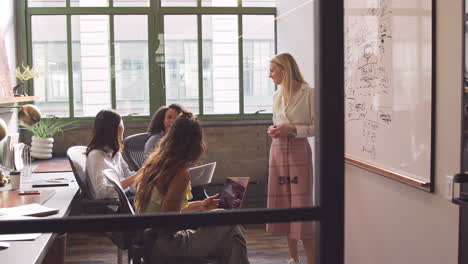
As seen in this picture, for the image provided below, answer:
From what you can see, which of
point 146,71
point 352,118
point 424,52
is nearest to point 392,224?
point 352,118

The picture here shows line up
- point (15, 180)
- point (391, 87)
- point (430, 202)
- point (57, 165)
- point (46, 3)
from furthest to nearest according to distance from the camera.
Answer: point (15, 180) → point (391, 87) → point (430, 202) → point (57, 165) → point (46, 3)

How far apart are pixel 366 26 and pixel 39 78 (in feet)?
6.73

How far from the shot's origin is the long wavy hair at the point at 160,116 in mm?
778

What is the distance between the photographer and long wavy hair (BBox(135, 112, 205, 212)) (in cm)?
83

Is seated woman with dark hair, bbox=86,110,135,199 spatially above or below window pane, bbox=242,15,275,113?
below

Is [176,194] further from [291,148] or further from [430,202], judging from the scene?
[430,202]

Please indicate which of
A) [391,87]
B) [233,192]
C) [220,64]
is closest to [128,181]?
[233,192]

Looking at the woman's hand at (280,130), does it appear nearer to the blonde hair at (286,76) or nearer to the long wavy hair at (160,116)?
the blonde hair at (286,76)

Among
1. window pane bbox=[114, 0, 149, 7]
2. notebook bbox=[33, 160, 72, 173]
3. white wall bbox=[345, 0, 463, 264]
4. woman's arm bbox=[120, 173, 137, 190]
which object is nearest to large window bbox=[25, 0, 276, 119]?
window pane bbox=[114, 0, 149, 7]

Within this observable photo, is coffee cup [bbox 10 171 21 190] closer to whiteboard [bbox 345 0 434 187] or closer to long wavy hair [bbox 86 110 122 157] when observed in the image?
whiteboard [bbox 345 0 434 187]

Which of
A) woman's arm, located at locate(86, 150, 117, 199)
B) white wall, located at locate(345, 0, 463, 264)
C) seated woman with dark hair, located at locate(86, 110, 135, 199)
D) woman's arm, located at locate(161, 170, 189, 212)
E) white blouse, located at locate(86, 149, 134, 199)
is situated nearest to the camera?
seated woman with dark hair, located at locate(86, 110, 135, 199)

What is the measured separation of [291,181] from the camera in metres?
0.65

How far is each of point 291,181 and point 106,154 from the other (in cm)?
50

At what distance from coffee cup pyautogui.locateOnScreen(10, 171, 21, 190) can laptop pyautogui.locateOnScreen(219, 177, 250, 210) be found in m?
2.08
